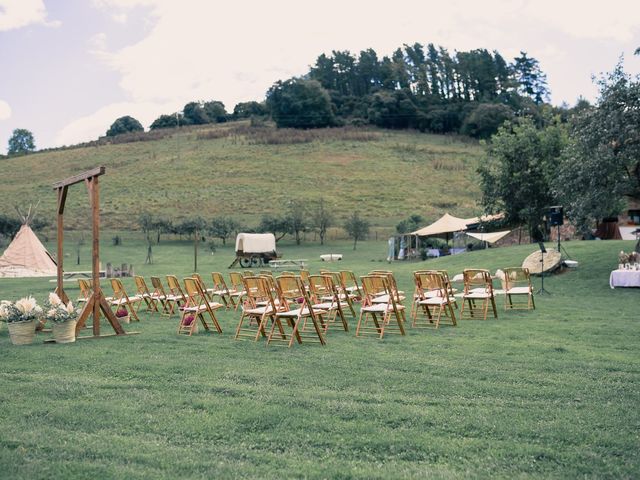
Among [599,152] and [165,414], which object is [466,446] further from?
[599,152]

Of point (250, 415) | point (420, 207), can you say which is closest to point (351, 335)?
point (250, 415)

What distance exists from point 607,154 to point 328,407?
50.1 feet

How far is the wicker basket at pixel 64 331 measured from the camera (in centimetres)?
859

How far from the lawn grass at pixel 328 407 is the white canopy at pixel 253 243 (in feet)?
77.7

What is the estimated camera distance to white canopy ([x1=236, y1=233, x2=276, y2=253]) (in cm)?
3247

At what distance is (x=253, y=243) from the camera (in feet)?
107

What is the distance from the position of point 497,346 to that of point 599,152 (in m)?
12.0

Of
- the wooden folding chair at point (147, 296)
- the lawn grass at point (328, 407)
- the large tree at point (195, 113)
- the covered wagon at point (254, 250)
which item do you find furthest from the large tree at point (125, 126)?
the lawn grass at point (328, 407)

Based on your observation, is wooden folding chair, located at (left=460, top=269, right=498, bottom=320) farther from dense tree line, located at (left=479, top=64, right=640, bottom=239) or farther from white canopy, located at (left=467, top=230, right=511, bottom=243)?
white canopy, located at (left=467, top=230, right=511, bottom=243)

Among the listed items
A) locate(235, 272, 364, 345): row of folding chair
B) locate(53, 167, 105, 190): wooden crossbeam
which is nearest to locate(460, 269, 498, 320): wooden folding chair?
locate(235, 272, 364, 345): row of folding chair

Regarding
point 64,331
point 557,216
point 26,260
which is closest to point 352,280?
point 64,331

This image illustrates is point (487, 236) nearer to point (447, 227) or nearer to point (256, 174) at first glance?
point (447, 227)

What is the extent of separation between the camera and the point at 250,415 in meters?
4.73

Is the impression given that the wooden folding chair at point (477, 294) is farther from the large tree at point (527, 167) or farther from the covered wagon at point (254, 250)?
the covered wagon at point (254, 250)
